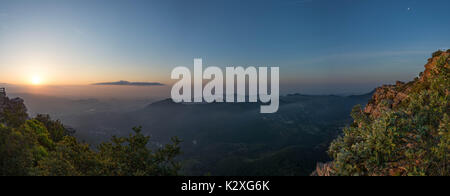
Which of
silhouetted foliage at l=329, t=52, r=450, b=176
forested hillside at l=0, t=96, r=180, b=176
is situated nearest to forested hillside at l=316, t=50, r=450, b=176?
silhouetted foliage at l=329, t=52, r=450, b=176

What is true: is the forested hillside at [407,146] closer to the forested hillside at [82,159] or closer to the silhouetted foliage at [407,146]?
the silhouetted foliage at [407,146]

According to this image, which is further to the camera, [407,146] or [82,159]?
[82,159]

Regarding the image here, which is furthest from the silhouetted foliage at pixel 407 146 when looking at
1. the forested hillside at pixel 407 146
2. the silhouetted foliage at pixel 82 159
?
the silhouetted foliage at pixel 82 159

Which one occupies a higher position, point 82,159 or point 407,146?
point 407,146

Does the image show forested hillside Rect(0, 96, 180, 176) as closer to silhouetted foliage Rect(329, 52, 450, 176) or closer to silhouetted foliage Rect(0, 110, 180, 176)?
silhouetted foliage Rect(0, 110, 180, 176)

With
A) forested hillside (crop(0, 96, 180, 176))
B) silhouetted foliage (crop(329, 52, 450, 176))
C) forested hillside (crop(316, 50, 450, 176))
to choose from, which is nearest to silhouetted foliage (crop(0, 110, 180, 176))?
forested hillside (crop(0, 96, 180, 176))

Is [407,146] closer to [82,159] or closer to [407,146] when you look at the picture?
[407,146]

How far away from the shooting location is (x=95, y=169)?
58.4 feet

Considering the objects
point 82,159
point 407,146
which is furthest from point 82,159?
point 407,146

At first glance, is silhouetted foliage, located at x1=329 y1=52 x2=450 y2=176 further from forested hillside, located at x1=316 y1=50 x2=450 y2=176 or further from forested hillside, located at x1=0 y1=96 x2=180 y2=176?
forested hillside, located at x1=0 y1=96 x2=180 y2=176

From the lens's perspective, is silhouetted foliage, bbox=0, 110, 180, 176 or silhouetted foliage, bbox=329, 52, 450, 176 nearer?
silhouetted foliage, bbox=329, 52, 450, 176

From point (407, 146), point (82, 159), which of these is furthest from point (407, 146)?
point (82, 159)
